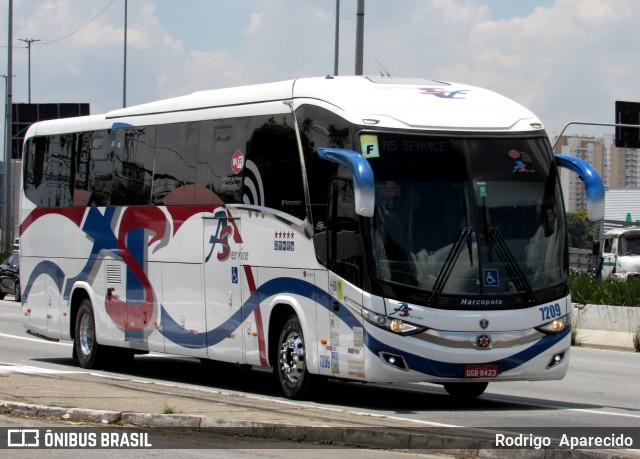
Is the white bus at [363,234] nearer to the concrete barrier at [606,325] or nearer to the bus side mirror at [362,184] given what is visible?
the bus side mirror at [362,184]

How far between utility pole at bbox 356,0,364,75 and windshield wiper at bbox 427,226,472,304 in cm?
1236

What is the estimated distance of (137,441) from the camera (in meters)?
11.1

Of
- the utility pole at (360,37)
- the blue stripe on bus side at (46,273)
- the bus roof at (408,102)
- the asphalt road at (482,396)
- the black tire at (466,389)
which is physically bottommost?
the asphalt road at (482,396)

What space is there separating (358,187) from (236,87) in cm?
426

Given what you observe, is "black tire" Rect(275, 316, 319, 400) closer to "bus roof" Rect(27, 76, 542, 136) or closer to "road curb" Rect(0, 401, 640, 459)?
"bus roof" Rect(27, 76, 542, 136)

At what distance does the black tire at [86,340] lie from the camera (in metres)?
19.8

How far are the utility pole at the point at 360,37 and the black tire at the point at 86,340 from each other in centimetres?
836

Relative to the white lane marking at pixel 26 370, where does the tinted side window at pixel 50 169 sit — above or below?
above

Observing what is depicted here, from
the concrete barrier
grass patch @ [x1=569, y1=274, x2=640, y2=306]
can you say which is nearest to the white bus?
the concrete barrier

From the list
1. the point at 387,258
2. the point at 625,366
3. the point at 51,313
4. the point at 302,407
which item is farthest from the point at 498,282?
the point at 51,313

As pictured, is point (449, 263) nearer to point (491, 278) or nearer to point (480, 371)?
point (491, 278)

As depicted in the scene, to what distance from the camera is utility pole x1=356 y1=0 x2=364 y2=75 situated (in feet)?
84.2

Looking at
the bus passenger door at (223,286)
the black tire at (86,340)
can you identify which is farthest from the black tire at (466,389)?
the black tire at (86,340)

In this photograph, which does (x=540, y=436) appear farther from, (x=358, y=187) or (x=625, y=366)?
(x=625, y=366)
